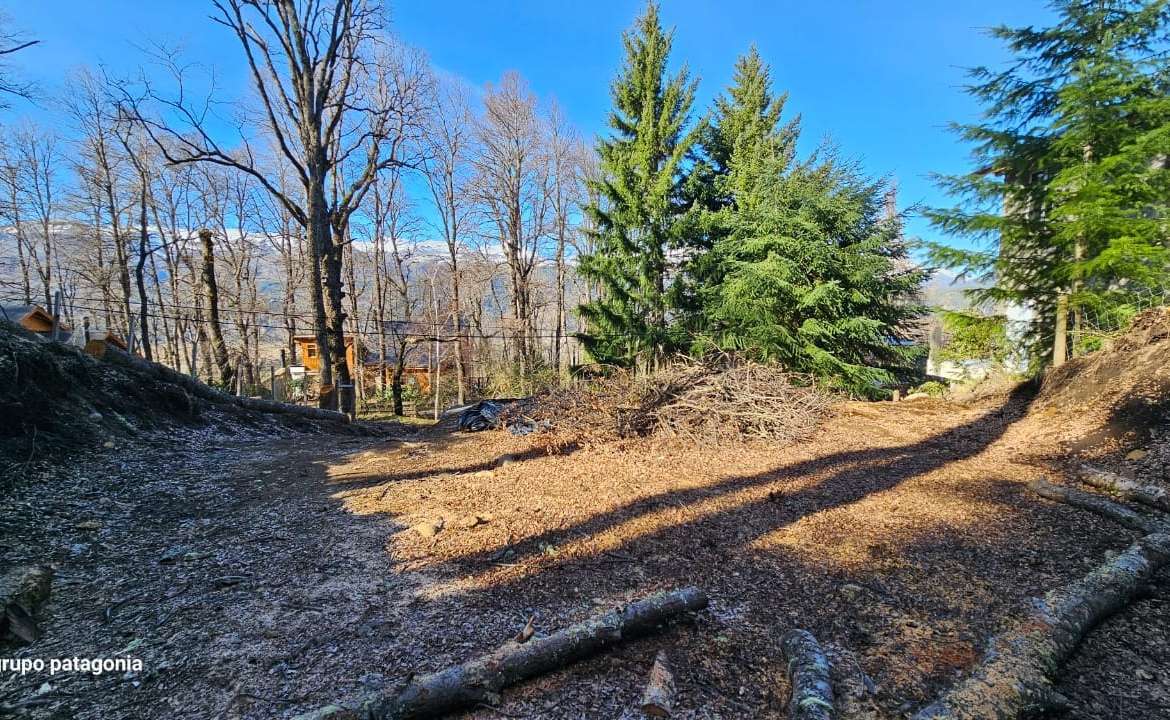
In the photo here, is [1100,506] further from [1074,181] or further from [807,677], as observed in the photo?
[1074,181]

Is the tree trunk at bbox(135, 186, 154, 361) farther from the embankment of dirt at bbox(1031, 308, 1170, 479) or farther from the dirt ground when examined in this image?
the embankment of dirt at bbox(1031, 308, 1170, 479)

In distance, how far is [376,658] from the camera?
2.01 m

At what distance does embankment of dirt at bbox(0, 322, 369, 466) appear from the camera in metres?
3.94

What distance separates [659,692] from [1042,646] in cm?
159

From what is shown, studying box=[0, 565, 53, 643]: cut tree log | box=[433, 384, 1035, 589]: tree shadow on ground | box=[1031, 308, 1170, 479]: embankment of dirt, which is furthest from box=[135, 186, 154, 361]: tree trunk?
box=[1031, 308, 1170, 479]: embankment of dirt

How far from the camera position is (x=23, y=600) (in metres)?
2.18

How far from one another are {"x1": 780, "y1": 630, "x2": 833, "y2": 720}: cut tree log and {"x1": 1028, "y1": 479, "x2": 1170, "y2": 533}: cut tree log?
2931mm

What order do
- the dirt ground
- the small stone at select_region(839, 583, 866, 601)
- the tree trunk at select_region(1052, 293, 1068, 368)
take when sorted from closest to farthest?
the dirt ground < the small stone at select_region(839, 583, 866, 601) < the tree trunk at select_region(1052, 293, 1068, 368)

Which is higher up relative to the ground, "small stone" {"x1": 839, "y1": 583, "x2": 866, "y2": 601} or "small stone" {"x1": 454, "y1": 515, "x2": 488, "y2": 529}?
"small stone" {"x1": 839, "y1": 583, "x2": 866, "y2": 601}

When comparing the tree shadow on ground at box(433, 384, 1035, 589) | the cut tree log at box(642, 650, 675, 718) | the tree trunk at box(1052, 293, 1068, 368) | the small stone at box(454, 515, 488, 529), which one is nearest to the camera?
the cut tree log at box(642, 650, 675, 718)

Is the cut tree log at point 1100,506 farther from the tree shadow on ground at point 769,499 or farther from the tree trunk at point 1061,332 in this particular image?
the tree trunk at point 1061,332

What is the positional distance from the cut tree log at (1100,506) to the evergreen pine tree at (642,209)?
25.6 feet

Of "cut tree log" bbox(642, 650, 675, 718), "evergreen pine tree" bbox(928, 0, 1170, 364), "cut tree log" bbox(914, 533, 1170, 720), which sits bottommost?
"cut tree log" bbox(642, 650, 675, 718)

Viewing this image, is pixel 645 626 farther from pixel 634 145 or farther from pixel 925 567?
pixel 634 145
